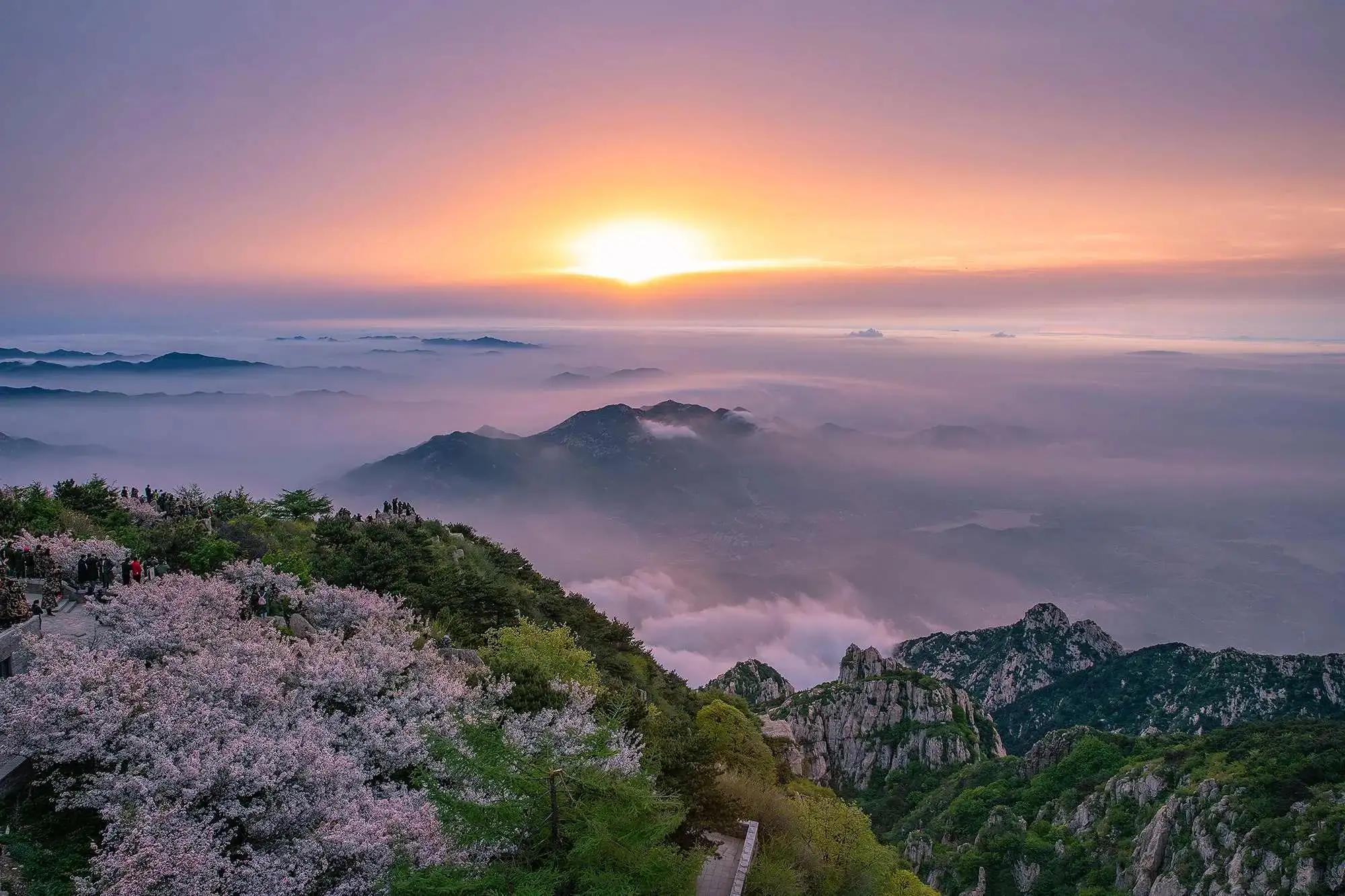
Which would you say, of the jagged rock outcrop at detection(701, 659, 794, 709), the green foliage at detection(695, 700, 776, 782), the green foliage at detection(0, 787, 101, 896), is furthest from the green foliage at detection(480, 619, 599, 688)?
the jagged rock outcrop at detection(701, 659, 794, 709)

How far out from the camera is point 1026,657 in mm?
117812

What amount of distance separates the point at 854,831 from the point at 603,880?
58.3ft

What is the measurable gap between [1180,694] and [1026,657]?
80.0 feet

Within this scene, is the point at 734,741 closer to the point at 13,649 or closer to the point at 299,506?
the point at 13,649

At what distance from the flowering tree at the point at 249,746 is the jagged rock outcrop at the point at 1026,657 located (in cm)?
10375

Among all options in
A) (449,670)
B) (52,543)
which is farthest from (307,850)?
(52,543)

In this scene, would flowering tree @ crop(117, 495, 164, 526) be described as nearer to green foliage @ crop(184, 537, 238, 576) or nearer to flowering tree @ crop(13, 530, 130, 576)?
green foliage @ crop(184, 537, 238, 576)

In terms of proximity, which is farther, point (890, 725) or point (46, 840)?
point (890, 725)

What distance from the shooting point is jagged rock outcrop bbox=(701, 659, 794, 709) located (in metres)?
95.4

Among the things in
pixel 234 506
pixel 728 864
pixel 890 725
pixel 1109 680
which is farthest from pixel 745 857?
pixel 1109 680

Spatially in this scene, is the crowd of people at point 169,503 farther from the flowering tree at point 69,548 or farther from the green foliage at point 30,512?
the flowering tree at point 69,548

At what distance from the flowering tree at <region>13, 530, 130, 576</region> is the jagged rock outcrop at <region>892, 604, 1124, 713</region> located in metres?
104

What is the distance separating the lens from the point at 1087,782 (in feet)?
213

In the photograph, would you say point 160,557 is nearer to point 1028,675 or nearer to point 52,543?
point 52,543
